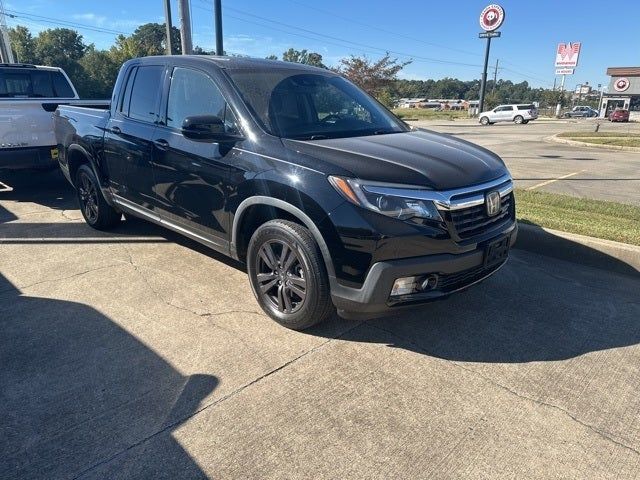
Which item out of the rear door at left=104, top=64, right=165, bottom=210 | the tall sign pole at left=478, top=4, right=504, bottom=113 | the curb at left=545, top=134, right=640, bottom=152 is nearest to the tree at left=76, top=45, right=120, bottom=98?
the tall sign pole at left=478, top=4, right=504, bottom=113

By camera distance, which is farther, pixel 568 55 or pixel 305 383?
pixel 568 55

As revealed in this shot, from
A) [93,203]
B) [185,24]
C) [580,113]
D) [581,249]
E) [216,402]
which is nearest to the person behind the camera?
[216,402]

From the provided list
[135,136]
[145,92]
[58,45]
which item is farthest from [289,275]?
[58,45]

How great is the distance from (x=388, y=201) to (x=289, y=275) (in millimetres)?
949

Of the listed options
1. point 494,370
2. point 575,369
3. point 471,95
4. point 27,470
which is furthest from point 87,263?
point 471,95

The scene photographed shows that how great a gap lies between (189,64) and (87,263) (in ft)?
7.43

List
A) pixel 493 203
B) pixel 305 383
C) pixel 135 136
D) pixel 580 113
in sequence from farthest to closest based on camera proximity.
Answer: pixel 580 113
pixel 135 136
pixel 493 203
pixel 305 383

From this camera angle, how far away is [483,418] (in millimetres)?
2641

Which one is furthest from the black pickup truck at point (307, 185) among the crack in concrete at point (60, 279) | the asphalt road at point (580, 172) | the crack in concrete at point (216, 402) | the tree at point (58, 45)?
the tree at point (58, 45)

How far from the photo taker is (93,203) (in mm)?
5730

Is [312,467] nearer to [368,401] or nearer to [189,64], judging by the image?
[368,401]

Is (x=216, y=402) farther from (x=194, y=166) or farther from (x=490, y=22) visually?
(x=490, y=22)

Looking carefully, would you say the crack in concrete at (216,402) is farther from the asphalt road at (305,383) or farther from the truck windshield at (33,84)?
the truck windshield at (33,84)

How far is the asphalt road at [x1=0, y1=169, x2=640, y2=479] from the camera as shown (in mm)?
2330
